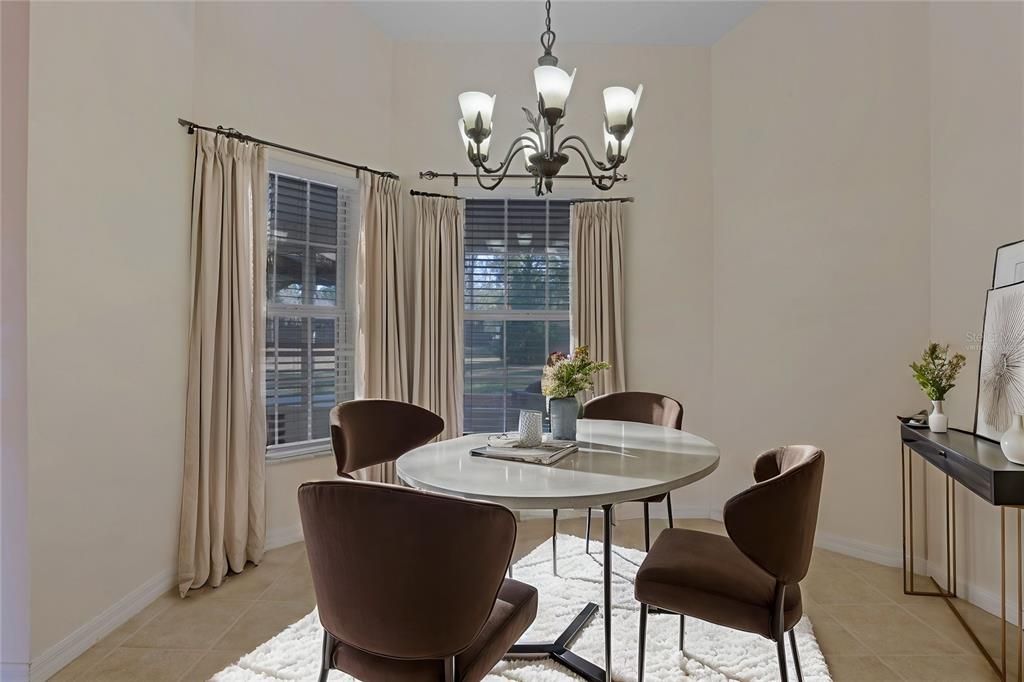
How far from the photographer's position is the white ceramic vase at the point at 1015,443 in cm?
179

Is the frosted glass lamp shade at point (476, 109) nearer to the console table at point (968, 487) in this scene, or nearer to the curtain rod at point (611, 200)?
the curtain rod at point (611, 200)

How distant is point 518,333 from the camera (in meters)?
3.88

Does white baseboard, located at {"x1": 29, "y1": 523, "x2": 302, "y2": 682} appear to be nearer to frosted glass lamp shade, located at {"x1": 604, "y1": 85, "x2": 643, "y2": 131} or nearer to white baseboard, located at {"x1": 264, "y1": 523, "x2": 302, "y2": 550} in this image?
white baseboard, located at {"x1": 264, "y1": 523, "x2": 302, "y2": 550}

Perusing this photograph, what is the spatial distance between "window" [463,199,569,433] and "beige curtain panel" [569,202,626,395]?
190 mm

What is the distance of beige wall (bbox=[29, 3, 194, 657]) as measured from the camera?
1.98 m

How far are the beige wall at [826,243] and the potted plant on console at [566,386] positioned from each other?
1788mm

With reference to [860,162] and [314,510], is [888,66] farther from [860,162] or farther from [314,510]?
[314,510]

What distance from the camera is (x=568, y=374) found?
214 cm

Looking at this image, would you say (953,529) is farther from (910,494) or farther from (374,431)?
(374,431)

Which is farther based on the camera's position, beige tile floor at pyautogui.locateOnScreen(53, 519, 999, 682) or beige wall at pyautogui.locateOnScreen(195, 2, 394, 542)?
beige wall at pyautogui.locateOnScreen(195, 2, 394, 542)

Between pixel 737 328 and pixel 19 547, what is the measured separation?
3.72 m

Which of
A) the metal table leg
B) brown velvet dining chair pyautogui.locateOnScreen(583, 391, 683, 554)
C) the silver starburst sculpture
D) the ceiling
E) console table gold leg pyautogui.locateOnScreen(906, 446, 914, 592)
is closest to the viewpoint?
the metal table leg

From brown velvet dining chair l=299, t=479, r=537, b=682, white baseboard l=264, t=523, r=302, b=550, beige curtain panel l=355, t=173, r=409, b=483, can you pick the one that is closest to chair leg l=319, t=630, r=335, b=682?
brown velvet dining chair l=299, t=479, r=537, b=682

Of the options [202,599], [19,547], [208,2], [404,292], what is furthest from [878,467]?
[208,2]
